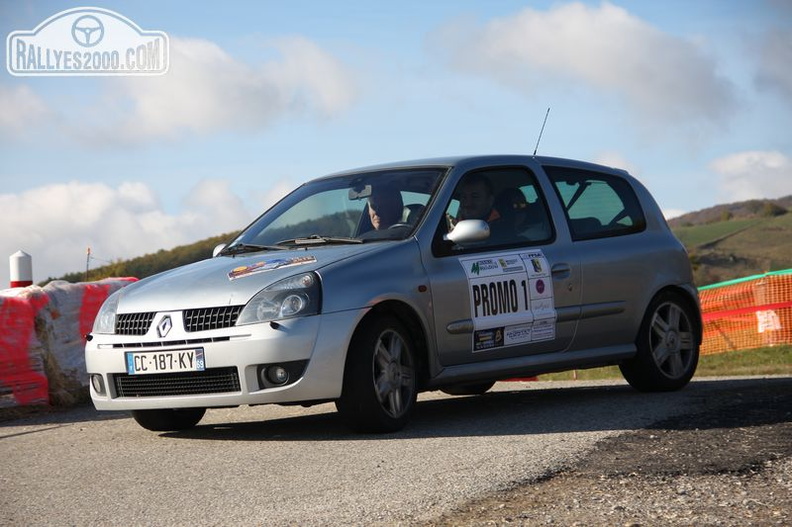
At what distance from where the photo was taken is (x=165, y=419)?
26.5ft

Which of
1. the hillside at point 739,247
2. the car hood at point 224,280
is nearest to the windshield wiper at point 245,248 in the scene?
the car hood at point 224,280

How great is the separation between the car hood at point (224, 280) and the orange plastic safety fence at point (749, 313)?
18.8 meters

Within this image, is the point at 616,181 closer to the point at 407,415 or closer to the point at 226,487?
the point at 407,415

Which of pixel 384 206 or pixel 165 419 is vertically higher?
pixel 384 206

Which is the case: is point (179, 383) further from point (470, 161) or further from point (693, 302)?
point (693, 302)

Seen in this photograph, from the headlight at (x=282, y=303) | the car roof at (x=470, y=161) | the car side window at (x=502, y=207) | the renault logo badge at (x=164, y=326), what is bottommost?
the renault logo badge at (x=164, y=326)

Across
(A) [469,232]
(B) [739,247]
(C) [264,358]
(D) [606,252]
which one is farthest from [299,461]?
(B) [739,247]

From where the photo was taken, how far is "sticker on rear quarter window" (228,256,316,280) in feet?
24.0

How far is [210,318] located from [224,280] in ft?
1.00

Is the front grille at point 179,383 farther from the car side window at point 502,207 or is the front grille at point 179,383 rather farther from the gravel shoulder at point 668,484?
the gravel shoulder at point 668,484

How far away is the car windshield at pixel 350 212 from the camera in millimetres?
8023

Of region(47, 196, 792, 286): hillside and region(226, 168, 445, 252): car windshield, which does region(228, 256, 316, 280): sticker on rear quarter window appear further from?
region(47, 196, 792, 286): hillside

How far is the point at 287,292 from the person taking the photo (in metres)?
7.01

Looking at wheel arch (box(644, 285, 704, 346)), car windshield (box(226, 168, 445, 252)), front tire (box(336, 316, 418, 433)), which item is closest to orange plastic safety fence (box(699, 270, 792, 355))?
wheel arch (box(644, 285, 704, 346))
